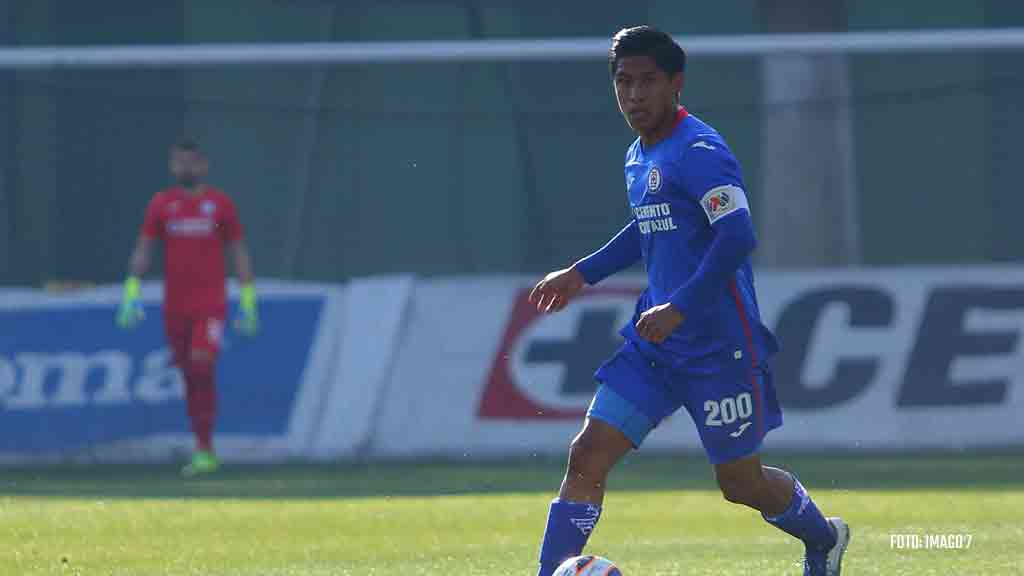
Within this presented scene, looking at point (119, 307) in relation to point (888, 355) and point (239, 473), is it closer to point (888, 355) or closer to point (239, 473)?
point (239, 473)

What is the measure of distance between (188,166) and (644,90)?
8185 mm

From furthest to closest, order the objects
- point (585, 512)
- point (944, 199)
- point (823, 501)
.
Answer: point (944, 199), point (823, 501), point (585, 512)

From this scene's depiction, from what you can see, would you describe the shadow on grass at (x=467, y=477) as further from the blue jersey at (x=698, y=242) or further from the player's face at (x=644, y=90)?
the player's face at (x=644, y=90)

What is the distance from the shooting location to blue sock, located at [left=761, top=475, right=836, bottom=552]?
22.9ft

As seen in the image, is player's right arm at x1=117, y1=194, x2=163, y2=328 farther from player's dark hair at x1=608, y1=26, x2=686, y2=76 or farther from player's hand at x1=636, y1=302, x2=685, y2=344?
player's hand at x1=636, y1=302, x2=685, y2=344

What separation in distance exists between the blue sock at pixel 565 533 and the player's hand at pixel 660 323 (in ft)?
1.92

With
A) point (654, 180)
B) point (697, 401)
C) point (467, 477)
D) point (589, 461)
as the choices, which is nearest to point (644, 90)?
point (654, 180)

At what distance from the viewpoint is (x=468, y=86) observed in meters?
15.9

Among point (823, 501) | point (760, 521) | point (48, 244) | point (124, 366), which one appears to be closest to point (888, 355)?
point (823, 501)

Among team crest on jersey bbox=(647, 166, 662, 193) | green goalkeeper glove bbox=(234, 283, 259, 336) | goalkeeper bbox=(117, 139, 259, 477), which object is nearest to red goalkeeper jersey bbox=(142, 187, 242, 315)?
goalkeeper bbox=(117, 139, 259, 477)

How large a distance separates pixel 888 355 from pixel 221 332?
4.39 m

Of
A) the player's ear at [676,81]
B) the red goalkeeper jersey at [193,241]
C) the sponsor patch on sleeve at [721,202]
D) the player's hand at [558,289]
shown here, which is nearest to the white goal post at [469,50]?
the red goalkeeper jersey at [193,241]

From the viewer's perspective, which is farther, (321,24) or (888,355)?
(321,24)

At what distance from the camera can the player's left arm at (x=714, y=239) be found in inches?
248
